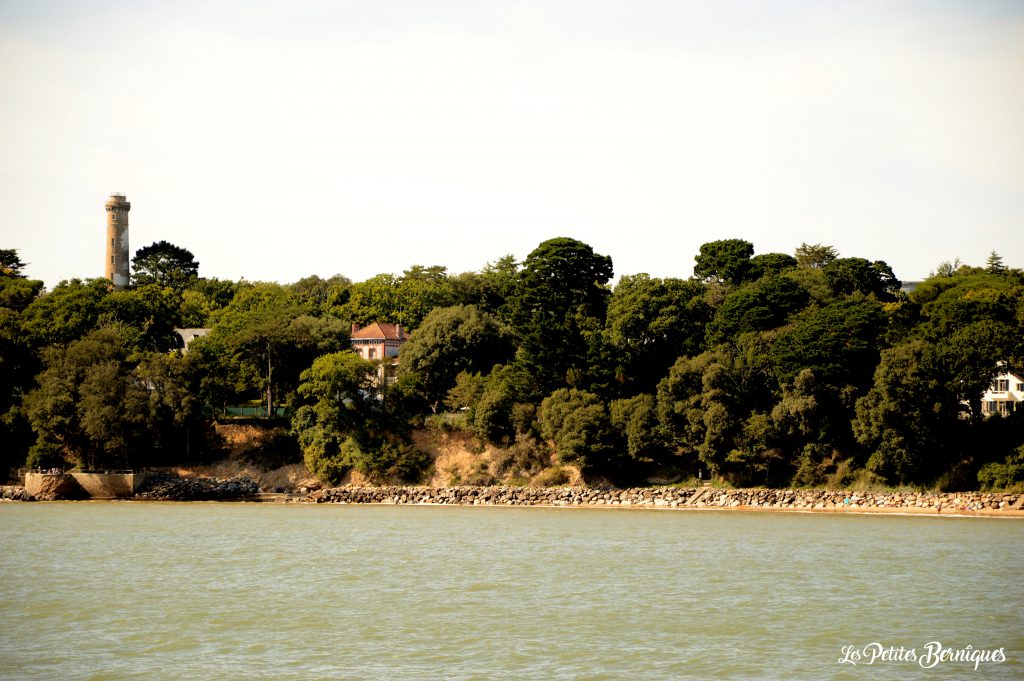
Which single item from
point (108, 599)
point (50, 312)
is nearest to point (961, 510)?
point (108, 599)

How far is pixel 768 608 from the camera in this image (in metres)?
30.2

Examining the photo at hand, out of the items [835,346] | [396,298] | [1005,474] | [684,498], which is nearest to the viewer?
[1005,474]

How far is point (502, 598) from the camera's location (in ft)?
104

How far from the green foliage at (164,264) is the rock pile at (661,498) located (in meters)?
63.0

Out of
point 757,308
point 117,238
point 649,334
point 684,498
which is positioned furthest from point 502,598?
point 117,238

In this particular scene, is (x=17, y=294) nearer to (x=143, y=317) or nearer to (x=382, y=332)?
(x=143, y=317)

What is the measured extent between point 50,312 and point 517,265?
113 ft

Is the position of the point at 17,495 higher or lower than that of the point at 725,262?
lower

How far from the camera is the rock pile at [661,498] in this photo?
5572 cm

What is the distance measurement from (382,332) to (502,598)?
183 feet

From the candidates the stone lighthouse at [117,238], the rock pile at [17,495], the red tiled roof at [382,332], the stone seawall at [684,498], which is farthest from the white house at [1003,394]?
the stone lighthouse at [117,238]

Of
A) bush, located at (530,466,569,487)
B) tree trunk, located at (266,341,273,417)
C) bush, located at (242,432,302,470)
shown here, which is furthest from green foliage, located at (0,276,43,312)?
bush, located at (530,466,569,487)

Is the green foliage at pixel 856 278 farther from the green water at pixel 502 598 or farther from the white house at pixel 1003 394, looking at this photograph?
the green water at pixel 502 598

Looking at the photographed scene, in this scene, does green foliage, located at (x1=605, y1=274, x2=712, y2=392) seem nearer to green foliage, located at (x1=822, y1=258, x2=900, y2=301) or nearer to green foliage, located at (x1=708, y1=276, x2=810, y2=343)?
green foliage, located at (x1=708, y1=276, x2=810, y2=343)
